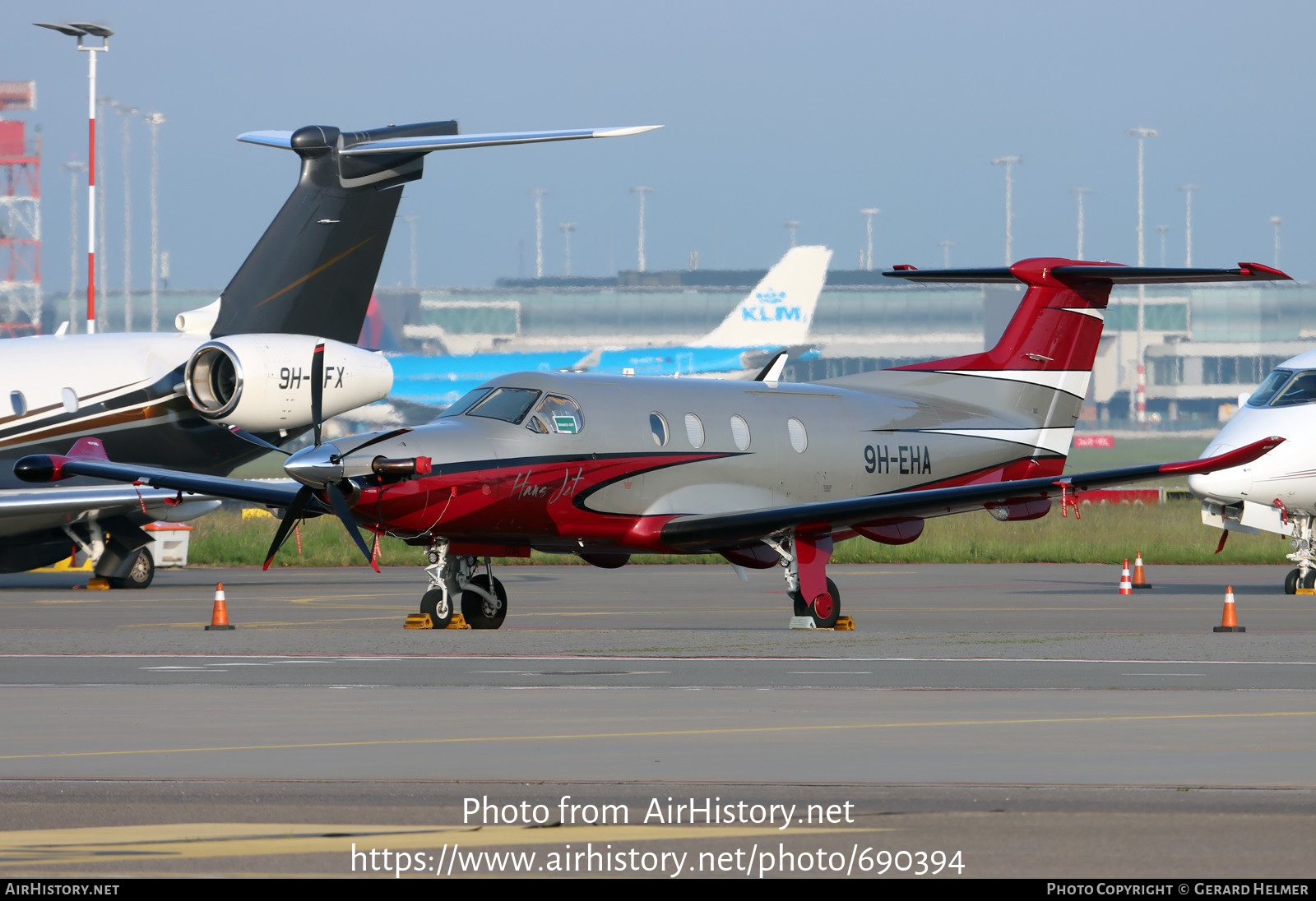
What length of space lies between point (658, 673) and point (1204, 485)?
41.4 ft

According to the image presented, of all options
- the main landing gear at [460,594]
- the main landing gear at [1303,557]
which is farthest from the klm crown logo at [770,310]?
the main landing gear at [460,594]

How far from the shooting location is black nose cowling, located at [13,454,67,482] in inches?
850

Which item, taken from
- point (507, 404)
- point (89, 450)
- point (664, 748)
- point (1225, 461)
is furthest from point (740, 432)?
point (664, 748)

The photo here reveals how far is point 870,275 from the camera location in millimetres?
134000

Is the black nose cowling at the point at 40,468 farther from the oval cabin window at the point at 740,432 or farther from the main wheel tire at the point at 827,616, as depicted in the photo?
the main wheel tire at the point at 827,616

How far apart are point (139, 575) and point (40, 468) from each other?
270 inches

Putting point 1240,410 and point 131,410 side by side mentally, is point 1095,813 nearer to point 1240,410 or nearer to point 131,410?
point 1240,410

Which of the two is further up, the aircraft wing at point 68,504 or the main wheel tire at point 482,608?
the aircraft wing at point 68,504

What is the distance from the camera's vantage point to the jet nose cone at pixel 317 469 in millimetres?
18078

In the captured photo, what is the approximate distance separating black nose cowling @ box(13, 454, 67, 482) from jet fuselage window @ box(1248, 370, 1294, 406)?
15.7 meters

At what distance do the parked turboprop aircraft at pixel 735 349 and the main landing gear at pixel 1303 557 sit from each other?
172 ft

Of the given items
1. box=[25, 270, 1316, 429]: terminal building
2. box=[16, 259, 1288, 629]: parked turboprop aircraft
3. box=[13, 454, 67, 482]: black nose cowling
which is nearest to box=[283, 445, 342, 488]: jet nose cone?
box=[16, 259, 1288, 629]: parked turboprop aircraft

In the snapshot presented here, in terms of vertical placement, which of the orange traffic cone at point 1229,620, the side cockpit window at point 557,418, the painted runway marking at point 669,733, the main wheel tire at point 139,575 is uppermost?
the side cockpit window at point 557,418

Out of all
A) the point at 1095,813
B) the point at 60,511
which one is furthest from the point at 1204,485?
the point at 1095,813
